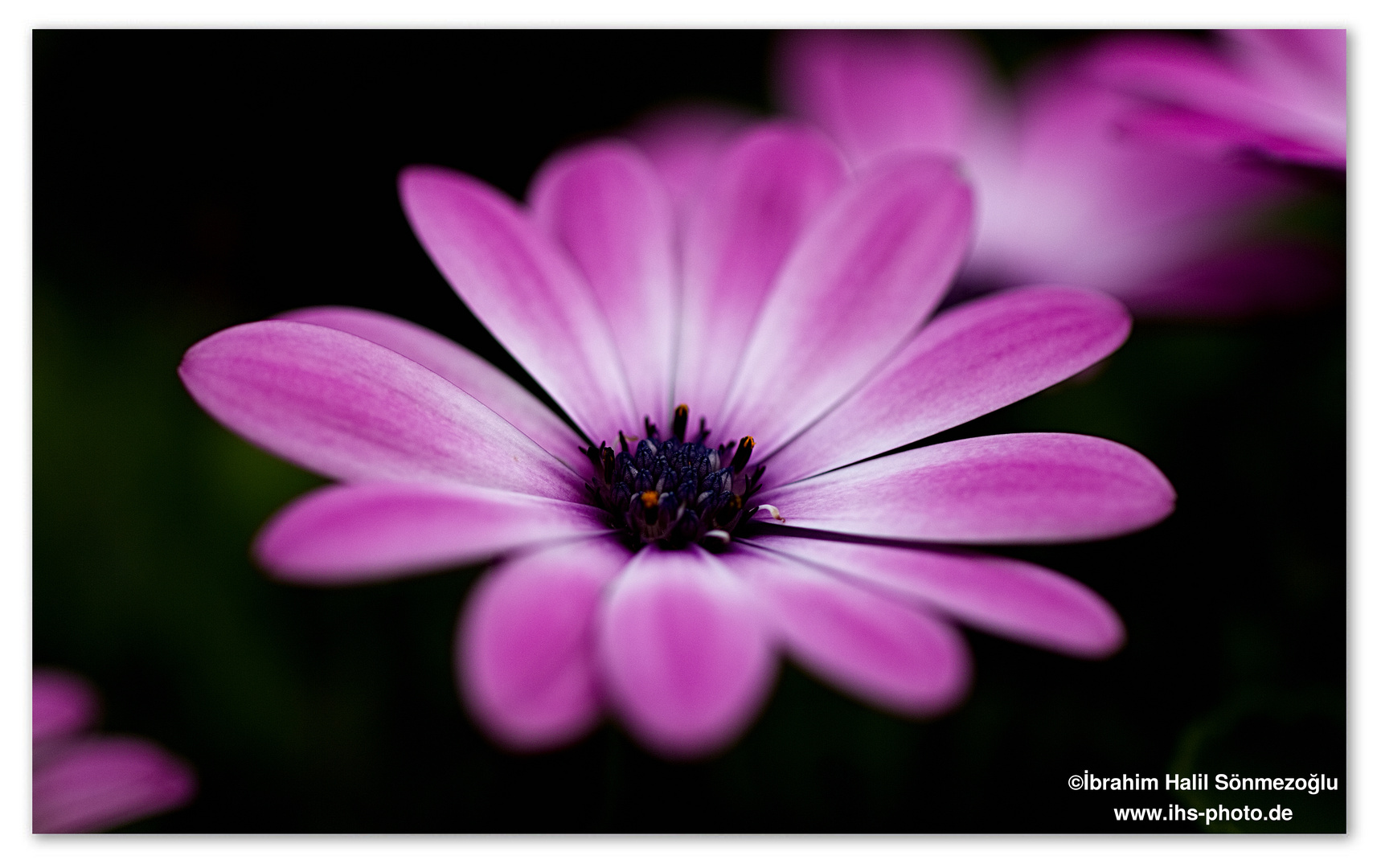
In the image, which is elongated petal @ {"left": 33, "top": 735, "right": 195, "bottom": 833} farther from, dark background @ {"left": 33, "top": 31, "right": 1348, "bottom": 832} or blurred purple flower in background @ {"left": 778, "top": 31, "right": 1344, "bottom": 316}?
blurred purple flower in background @ {"left": 778, "top": 31, "right": 1344, "bottom": 316}

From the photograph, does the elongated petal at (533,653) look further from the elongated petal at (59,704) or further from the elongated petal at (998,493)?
the elongated petal at (59,704)

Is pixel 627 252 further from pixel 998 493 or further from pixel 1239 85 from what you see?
pixel 1239 85

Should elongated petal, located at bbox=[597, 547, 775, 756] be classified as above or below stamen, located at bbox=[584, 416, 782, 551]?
below

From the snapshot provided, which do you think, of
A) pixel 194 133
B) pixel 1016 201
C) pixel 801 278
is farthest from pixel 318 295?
pixel 1016 201

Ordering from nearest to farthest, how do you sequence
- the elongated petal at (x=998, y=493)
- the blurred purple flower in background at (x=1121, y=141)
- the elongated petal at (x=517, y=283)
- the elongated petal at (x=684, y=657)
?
1. the elongated petal at (x=684, y=657)
2. the elongated petal at (x=998, y=493)
3. the elongated petal at (x=517, y=283)
4. the blurred purple flower in background at (x=1121, y=141)

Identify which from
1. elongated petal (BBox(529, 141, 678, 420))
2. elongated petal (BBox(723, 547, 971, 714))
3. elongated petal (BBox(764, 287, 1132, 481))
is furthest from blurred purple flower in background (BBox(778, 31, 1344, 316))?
elongated petal (BBox(723, 547, 971, 714))

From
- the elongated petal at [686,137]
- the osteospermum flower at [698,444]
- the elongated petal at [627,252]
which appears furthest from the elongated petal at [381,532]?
the elongated petal at [686,137]
